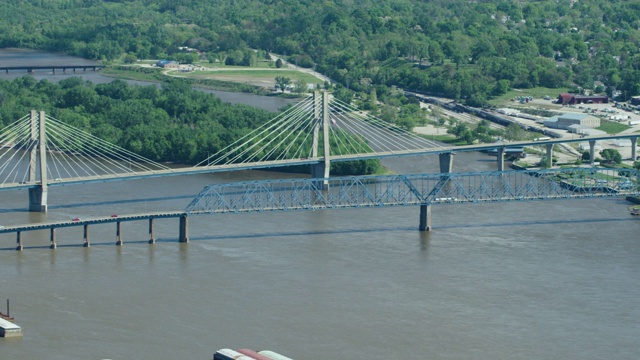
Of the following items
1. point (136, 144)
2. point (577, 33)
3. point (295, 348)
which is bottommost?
point (295, 348)

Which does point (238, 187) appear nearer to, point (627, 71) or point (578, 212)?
point (578, 212)

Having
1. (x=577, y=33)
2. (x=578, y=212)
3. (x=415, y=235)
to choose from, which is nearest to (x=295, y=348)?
(x=415, y=235)

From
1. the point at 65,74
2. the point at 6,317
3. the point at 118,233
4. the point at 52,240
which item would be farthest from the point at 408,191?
the point at 65,74

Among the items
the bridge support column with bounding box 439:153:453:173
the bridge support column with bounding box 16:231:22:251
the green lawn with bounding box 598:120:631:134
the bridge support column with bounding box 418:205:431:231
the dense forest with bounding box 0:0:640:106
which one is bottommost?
the bridge support column with bounding box 16:231:22:251

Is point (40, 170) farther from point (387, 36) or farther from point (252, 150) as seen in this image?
point (387, 36)

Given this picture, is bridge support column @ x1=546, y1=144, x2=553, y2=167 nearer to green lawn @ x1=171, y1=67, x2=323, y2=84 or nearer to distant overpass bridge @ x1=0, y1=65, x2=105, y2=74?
green lawn @ x1=171, y1=67, x2=323, y2=84

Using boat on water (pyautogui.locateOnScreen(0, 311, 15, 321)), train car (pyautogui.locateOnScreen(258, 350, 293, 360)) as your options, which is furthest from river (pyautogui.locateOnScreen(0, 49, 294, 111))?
train car (pyautogui.locateOnScreen(258, 350, 293, 360))
